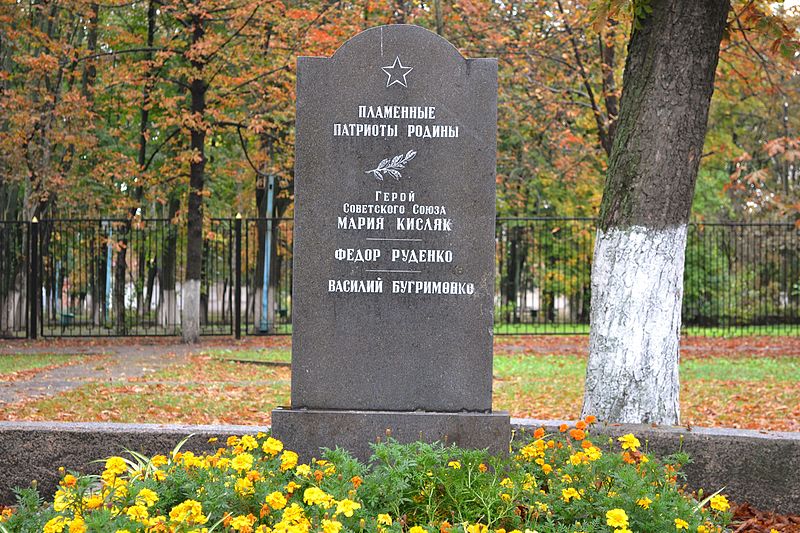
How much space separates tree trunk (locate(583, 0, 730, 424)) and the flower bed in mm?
1810

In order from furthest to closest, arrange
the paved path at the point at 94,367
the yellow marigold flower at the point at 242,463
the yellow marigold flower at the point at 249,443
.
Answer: the paved path at the point at 94,367 → the yellow marigold flower at the point at 249,443 → the yellow marigold flower at the point at 242,463

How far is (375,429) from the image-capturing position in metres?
5.30

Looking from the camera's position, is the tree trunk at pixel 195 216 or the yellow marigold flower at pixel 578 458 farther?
the tree trunk at pixel 195 216

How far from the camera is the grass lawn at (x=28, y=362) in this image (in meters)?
13.0

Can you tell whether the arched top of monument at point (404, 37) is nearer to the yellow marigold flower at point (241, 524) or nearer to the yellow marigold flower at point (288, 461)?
the yellow marigold flower at point (288, 461)

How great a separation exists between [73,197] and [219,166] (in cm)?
576

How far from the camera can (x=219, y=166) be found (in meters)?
28.2

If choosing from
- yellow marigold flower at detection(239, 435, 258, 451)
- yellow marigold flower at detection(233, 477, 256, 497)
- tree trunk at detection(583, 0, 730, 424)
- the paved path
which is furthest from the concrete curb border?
the paved path

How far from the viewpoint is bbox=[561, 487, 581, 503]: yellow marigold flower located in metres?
4.11

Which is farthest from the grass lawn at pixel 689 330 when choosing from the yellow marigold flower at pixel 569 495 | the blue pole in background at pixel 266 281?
the yellow marigold flower at pixel 569 495

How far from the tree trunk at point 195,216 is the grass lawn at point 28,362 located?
9.02 ft

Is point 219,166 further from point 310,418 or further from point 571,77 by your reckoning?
point 310,418

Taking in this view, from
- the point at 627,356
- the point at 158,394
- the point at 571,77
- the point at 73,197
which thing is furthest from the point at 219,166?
the point at 627,356

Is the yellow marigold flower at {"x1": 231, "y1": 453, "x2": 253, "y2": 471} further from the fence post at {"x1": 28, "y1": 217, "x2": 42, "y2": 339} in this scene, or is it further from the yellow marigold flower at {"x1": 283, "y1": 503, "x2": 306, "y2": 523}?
the fence post at {"x1": 28, "y1": 217, "x2": 42, "y2": 339}
